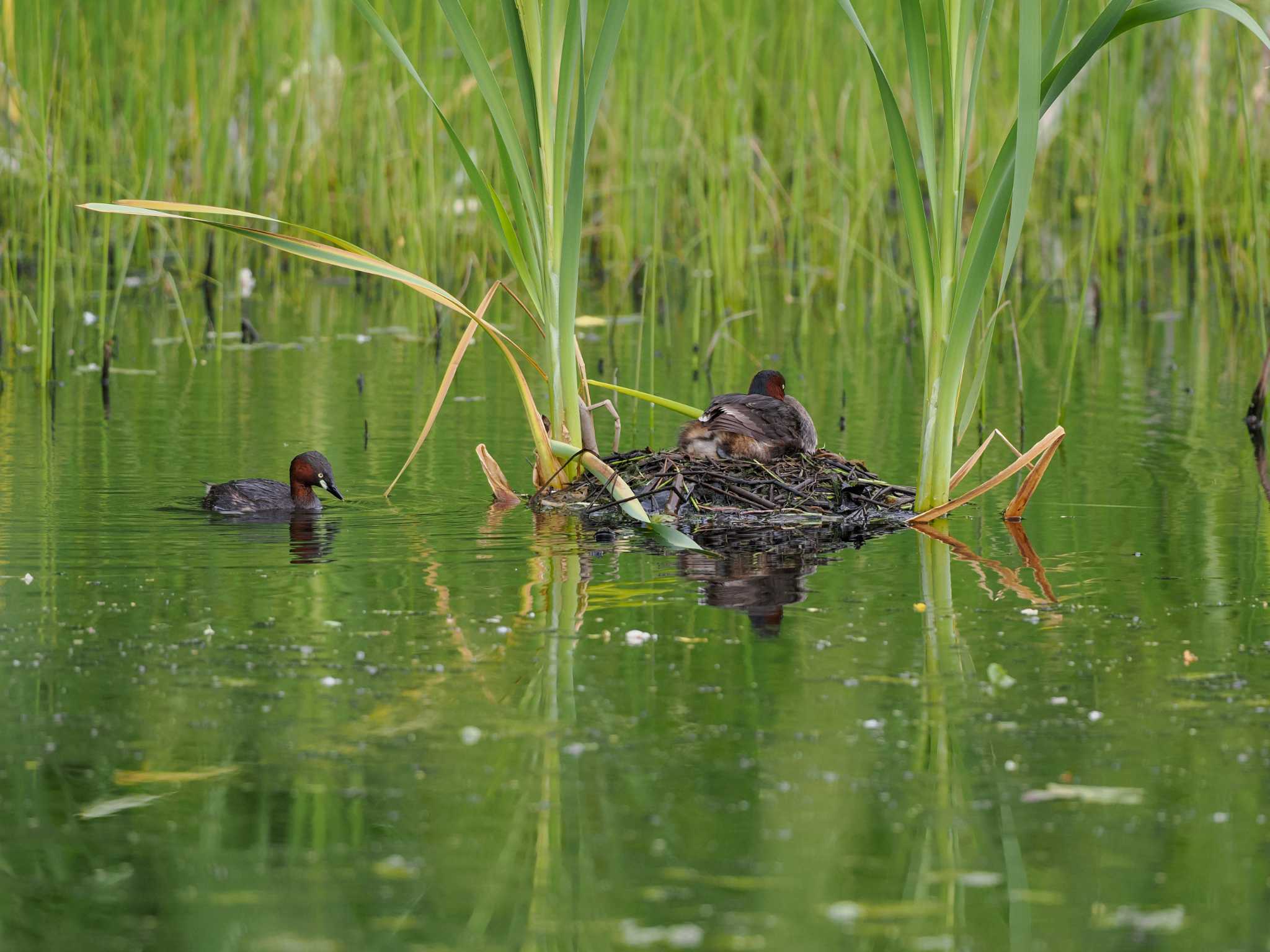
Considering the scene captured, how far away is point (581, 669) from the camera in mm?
4781

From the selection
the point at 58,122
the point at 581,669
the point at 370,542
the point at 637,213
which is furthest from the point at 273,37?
the point at 581,669

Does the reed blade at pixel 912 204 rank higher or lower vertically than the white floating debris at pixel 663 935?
higher

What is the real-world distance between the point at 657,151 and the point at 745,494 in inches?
187

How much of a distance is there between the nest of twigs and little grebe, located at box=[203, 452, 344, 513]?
99 cm

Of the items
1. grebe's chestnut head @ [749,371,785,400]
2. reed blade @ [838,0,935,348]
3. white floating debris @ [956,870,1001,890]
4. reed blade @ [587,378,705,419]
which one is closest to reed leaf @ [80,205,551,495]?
reed blade @ [587,378,705,419]

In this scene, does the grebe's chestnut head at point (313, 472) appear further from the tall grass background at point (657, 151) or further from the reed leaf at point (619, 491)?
the tall grass background at point (657, 151)

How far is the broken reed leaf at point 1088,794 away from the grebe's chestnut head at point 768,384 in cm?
475

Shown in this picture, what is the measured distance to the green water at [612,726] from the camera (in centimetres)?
330

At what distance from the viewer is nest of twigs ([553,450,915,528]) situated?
7.14 m

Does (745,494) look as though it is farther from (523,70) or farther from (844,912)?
(844,912)

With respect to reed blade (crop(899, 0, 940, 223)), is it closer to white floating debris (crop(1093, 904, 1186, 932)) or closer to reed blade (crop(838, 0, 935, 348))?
reed blade (crop(838, 0, 935, 348))

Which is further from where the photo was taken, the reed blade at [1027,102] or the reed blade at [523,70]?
the reed blade at [523,70]

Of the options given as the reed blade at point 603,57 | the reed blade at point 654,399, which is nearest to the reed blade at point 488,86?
the reed blade at point 603,57

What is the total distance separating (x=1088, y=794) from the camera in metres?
3.84
